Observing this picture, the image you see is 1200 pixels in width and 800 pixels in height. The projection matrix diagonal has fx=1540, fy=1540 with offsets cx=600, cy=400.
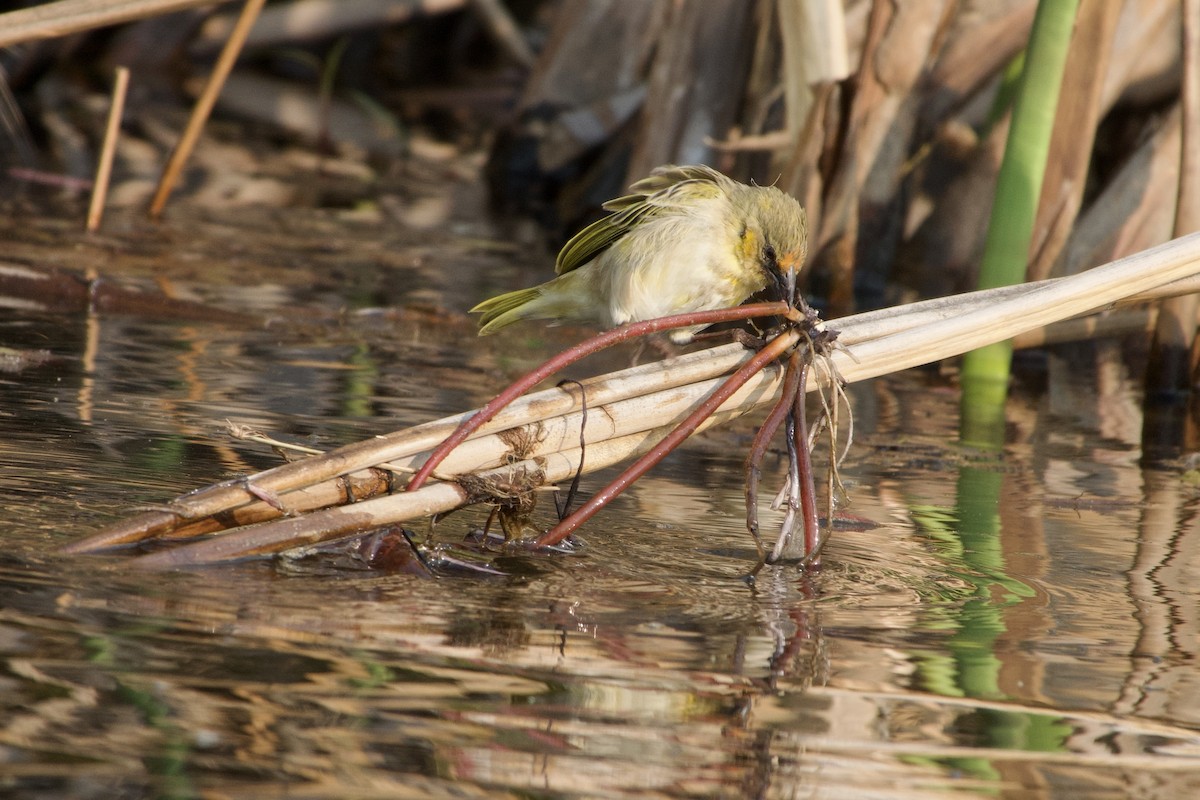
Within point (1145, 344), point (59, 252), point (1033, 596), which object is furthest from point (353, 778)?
point (1145, 344)

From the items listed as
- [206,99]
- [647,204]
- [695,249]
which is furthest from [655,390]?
[206,99]

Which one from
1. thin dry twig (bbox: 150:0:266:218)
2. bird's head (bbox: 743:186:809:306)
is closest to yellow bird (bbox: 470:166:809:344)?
bird's head (bbox: 743:186:809:306)

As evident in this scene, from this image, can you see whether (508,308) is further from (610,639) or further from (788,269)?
(610,639)

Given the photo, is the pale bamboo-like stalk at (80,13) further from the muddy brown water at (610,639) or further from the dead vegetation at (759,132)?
the muddy brown water at (610,639)

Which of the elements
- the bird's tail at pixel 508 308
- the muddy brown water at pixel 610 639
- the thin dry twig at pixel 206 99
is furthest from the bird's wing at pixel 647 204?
the thin dry twig at pixel 206 99

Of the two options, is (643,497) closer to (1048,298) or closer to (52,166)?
(1048,298)
